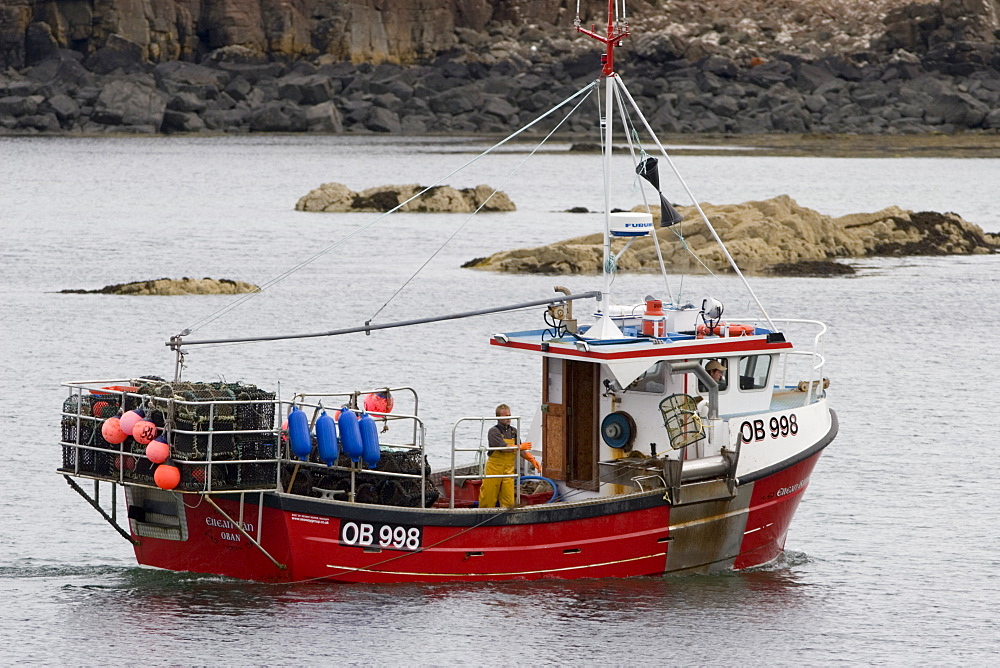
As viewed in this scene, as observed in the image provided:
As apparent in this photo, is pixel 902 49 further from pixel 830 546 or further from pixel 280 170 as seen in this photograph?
pixel 830 546

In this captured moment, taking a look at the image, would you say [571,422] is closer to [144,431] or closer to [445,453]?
[144,431]

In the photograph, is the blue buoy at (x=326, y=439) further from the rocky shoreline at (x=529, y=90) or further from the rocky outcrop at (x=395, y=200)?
the rocky shoreline at (x=529, y=90)

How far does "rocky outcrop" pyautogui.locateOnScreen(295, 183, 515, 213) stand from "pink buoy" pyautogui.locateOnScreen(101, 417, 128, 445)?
5805 centimetres

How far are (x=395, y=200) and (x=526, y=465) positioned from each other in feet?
185

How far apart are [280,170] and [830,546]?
107424mm

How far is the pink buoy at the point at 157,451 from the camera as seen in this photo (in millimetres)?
18078

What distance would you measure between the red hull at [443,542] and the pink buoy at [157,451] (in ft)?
3.46

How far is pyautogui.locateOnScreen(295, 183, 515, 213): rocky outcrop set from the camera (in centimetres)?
7762

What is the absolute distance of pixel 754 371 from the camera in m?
21.0

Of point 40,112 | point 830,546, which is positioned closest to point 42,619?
point 830,546

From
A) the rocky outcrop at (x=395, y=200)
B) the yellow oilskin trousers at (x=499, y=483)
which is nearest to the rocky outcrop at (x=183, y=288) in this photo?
the rocky outcrop at (x=395, y=200)

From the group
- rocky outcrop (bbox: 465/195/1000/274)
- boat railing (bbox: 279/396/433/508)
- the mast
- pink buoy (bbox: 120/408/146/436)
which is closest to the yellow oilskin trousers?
boat railing (bbox: 279/396/433/508)

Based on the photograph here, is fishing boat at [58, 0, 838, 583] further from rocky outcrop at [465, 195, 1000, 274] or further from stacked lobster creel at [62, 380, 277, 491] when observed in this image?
rocky outcrop at [465, 195, 1000, 274]

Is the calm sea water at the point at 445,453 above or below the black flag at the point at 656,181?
below
